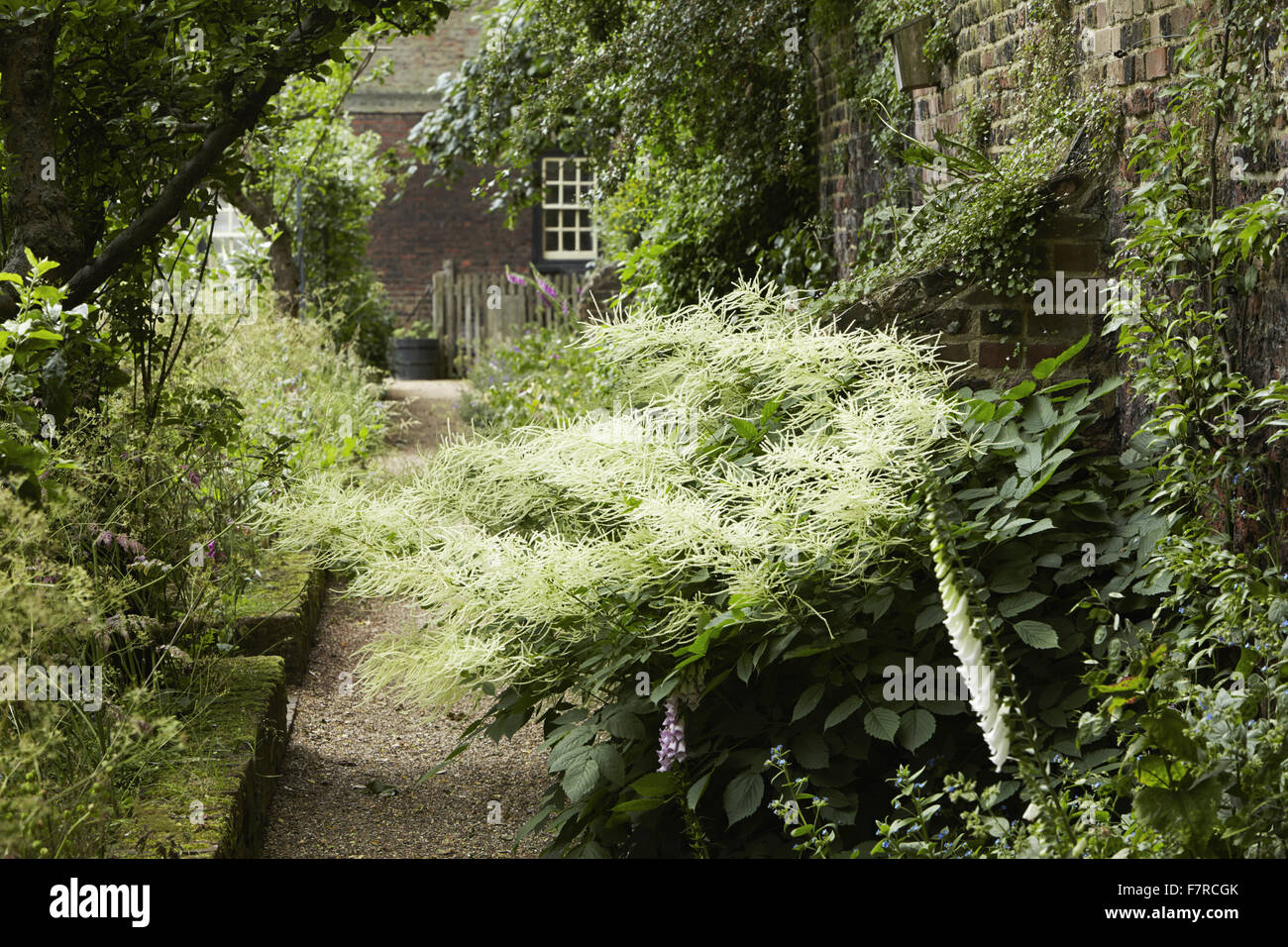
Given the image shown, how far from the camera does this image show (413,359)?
15562 millimetres

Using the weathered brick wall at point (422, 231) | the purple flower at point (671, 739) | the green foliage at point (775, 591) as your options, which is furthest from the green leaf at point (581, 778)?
the weathered brick wall at point (422, 231)

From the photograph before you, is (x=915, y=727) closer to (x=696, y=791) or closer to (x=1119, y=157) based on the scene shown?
(x=696, y=791)

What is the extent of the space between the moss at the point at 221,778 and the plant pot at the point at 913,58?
12.1ft

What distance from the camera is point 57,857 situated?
2.28 m

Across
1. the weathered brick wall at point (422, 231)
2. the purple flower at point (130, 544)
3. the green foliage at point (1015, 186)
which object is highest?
the weathered brick wall at point (422, 231)

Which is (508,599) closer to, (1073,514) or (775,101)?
(1073,514)

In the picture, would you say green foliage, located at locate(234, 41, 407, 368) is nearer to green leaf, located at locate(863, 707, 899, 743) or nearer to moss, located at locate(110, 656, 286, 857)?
moss, located at locate(110, 656, 286, 857)

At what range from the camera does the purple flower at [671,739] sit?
287 cm

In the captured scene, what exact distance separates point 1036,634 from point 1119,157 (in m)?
1.77

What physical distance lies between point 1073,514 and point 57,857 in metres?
2.59

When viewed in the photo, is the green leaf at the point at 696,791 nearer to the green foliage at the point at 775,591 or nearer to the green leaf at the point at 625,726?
the green foliage at the point at 775,591
